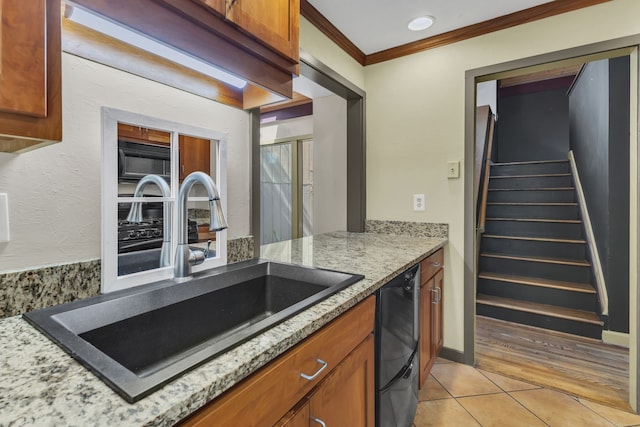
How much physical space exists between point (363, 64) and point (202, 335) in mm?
2270

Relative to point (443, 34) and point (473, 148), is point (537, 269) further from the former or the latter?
point (443, 34)

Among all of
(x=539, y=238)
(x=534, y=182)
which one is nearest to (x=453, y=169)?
(x=539, y=238)

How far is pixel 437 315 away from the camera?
2.00 metres

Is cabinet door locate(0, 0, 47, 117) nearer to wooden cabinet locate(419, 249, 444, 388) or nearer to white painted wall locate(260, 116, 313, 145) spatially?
wooden cabinet locate(419, 249, 444, 388)

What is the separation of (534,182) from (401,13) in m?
3.29

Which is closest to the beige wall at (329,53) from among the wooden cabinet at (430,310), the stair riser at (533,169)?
the wooden cabinet at (430,310)

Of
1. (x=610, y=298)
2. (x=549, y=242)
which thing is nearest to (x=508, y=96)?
(x=549, y=242)

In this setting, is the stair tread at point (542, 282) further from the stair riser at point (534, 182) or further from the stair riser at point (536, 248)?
the stair riser at point (534, 182)

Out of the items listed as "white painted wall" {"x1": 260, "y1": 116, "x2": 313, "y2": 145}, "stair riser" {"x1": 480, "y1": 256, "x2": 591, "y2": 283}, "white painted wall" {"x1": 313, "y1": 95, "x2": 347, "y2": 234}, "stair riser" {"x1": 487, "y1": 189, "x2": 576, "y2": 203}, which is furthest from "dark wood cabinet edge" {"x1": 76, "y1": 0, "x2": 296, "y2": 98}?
"stair riser" {"x1": 487, "y1": 189, "x2": 576, "y2": 203}

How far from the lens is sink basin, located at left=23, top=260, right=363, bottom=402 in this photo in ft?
1.89

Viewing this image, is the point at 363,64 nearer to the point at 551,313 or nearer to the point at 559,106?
the point at 551,313

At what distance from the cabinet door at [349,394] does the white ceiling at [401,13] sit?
180 cm

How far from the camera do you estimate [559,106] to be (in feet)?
16.3

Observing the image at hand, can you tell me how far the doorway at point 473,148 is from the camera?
1688mm
